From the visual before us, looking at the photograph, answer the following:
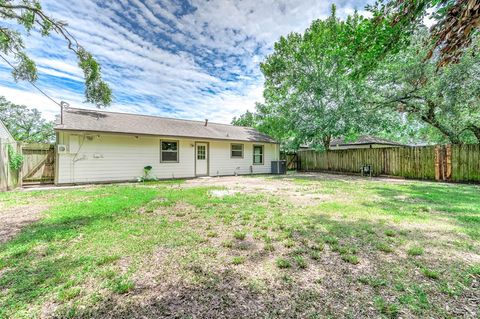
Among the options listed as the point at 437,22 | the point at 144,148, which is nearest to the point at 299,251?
the point at 437,22

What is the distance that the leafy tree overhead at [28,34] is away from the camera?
Result: 7.62 metres

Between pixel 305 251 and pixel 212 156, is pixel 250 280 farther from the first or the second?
pixel 212 156

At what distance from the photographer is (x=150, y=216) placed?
180 inches

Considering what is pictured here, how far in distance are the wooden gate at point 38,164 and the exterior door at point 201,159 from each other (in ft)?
22.1

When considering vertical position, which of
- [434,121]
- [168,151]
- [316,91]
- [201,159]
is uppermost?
[316,91]

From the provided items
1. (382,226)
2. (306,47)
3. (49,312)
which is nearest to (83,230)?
(49,312)

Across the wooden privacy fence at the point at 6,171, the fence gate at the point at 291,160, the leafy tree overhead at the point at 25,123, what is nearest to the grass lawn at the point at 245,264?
the wooden privacy fence at the point at 6,171

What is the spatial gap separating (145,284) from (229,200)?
3974mm

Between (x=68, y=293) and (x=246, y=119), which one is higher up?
(x=246, y=119)

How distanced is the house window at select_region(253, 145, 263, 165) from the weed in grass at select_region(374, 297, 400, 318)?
13391mm

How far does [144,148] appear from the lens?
11.1 metres

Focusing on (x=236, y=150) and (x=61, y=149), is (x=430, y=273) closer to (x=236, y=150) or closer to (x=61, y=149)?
(x=61, y=149)

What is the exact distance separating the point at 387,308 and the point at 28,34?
44.2 ft

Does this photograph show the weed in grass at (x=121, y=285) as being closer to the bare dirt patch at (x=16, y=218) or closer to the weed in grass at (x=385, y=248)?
the bare dirt patch at (x=16, y=218)
